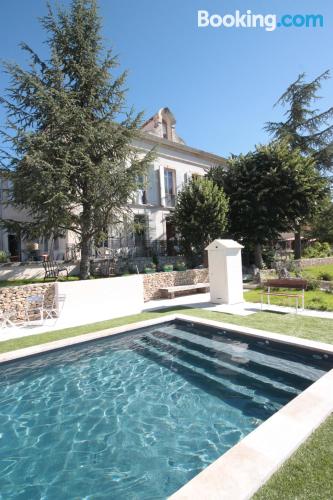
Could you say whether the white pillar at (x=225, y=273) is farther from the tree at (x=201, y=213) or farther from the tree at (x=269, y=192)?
the tree at (x=269, y=192)

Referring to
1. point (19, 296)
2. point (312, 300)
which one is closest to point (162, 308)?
point (19, 296)

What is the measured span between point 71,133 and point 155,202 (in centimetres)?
937

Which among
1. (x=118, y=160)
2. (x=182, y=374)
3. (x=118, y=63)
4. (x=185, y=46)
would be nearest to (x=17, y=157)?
(x=118, y=160)

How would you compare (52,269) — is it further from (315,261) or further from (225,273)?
(315,261)

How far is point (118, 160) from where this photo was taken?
563 inches

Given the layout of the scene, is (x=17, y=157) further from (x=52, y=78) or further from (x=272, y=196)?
(x=272, y=196)

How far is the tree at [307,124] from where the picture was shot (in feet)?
77.8

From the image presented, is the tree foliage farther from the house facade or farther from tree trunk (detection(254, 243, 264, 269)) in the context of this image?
tree trunk (detection(254, 243, 264, 269))

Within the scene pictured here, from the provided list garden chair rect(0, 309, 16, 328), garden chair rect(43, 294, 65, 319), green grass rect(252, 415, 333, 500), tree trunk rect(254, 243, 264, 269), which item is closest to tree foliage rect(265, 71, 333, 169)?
tree trunk rect(254, 243, 264, 269)

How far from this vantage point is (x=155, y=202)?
2117 centimetres

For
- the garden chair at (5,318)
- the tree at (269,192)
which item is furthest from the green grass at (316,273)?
the garden chair at (5,318)

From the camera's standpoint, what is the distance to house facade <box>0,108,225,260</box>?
57.1 feet

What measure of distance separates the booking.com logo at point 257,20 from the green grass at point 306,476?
10.8 metres

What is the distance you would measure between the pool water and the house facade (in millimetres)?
11052
